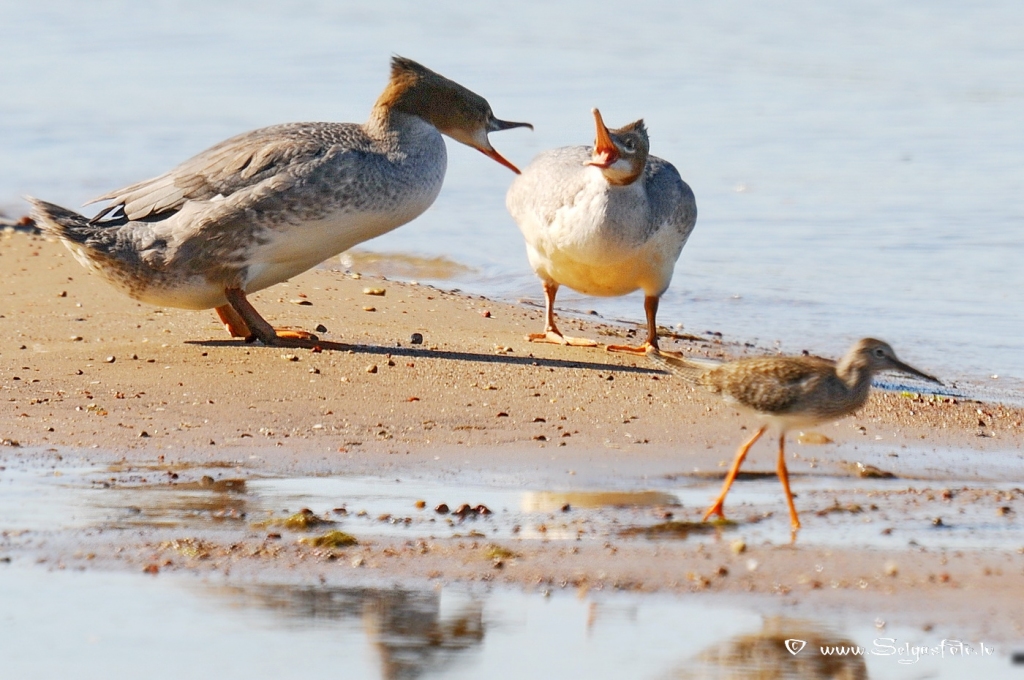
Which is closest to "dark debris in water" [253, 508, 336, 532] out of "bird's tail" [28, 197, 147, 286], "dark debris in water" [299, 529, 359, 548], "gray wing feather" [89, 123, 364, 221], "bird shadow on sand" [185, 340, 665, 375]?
"dark debris in water" [299, 529, 359, 548]

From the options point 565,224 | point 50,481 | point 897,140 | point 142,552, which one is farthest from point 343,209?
point 897,140

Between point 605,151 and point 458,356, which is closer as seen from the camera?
point 458,356

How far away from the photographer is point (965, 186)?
13.2m

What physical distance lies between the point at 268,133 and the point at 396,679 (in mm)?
4467

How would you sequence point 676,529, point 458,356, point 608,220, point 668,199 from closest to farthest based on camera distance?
1. point 676,529
2. point 458,356
3. point 608,220
4. point 668,199

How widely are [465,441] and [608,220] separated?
2.16 m

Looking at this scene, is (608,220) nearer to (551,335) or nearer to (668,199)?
(668,199)

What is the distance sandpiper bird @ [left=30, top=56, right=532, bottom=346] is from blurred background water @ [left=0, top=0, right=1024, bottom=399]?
2.63m

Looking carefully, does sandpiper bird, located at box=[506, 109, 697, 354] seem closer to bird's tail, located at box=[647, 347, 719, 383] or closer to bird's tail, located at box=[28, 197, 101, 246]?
bird's tail, located at box=[647, 347, 719, 383]

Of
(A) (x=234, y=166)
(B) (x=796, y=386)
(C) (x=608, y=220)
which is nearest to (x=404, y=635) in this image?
(B) (x=796, y=386)

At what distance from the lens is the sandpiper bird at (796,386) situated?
5.61 meters

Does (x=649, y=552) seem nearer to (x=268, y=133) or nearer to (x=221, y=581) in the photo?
(x=221, y=581)

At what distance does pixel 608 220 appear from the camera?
797 centimetres

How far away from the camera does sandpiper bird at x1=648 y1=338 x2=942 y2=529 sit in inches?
221
